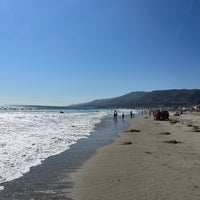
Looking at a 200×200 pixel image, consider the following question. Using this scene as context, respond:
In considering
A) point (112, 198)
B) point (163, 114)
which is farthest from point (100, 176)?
point (163, 114)

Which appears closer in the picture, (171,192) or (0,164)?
(171,192)

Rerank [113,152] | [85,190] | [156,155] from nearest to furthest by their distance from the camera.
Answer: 1. [85,190]
2. [156,155]
3. [113,152]

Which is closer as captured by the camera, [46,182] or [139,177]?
[46,182]

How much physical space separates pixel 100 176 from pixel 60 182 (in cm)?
151

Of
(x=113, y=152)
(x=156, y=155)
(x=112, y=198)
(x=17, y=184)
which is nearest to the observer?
(x=112, y=198)

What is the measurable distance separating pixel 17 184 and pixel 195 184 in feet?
17.9

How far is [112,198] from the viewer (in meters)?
8.24

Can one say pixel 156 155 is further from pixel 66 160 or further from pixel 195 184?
pixel 195 184

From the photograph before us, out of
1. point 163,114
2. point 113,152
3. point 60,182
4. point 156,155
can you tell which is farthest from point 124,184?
point 163,114

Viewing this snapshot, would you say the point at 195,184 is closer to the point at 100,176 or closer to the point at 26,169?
the point at 100,176

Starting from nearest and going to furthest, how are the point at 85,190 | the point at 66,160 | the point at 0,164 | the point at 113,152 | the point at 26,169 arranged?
the point at 85,190 < the point at 26,169 < the point at 0,164 < the point at 66,160 < the point at 113,152

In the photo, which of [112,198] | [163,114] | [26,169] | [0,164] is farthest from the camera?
[163,114]

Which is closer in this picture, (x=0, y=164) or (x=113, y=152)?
(x=0, y=164)

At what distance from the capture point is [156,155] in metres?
15.3
